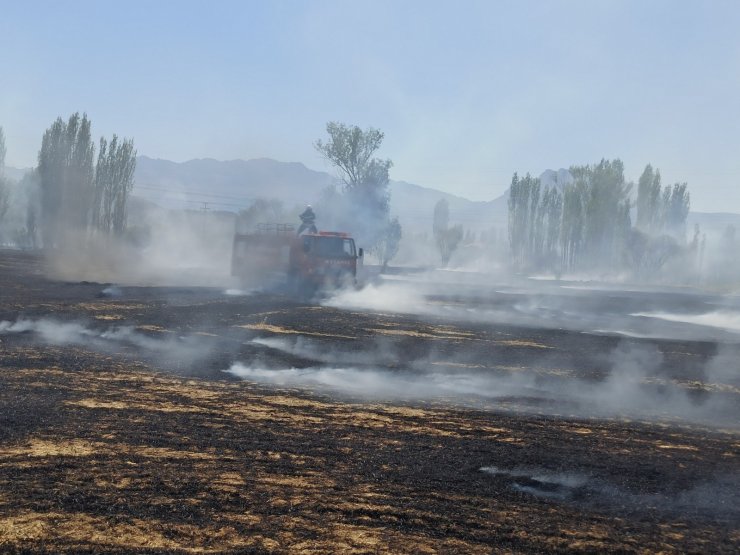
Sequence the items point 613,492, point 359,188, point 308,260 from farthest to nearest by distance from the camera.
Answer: point 359,188, point 308,260, point 613,492

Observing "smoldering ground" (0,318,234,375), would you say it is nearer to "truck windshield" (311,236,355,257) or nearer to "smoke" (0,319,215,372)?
"smoke" (0,319,215,372)

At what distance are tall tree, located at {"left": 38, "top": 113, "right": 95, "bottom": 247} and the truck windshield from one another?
162 ft

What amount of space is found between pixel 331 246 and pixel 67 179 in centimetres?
5298

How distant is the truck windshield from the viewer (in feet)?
102

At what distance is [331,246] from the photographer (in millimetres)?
31266

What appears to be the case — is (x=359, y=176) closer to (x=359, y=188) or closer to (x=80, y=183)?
(x=359, y=188)

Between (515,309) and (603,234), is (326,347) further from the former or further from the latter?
(603,234)

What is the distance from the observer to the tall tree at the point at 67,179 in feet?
238

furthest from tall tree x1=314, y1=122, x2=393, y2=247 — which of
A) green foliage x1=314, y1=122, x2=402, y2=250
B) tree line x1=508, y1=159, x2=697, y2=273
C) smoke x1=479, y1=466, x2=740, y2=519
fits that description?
smoke x1=479, y1=466, x2=740, y2=519

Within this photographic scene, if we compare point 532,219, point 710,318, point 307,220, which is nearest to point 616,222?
point 532,219

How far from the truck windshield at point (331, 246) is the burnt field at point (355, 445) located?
13.4 m

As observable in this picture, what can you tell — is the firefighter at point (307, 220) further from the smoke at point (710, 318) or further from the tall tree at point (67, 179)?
the tall tree at point (67, 179)

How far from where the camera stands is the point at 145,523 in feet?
17.0

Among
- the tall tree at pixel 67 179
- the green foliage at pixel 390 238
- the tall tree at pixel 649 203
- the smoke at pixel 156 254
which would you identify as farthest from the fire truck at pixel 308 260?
the tall tree at pixel 649 203
